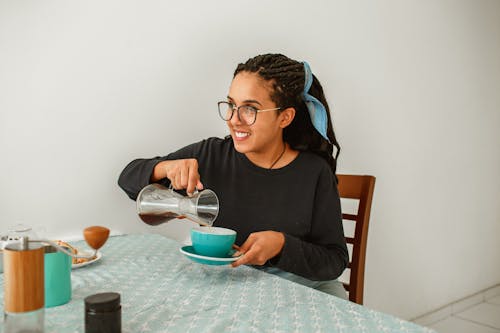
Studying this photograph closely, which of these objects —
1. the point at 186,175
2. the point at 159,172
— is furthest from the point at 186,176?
the point at 159,172

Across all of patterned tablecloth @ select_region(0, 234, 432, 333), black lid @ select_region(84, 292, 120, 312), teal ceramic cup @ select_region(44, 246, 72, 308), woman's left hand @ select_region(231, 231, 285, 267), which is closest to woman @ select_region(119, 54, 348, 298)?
woman's left hand @ select_region(231, 231, 285, 267)

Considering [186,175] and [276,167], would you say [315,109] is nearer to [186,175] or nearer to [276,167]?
[276,167]

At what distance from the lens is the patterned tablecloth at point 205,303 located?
0.68 m

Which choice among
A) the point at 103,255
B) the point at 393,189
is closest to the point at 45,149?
the point at 103,255

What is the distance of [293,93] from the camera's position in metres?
1.27

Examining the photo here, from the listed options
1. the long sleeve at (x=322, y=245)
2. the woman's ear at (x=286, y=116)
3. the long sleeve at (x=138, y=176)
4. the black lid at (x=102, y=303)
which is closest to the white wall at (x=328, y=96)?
the long sleeve at (x=138, y=176)

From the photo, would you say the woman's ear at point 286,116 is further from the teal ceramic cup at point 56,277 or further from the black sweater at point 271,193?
the teal ceramic cup at point 56,277

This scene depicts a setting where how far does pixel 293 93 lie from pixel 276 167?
211 mm

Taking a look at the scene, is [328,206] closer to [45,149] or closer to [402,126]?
[45,149]

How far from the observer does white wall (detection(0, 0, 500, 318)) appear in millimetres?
1236

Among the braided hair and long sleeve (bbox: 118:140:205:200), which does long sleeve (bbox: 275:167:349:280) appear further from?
long sleeve (bbox: 118:140:205:200)

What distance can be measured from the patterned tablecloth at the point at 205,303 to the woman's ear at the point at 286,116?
18.2 inches

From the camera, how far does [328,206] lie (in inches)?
49.8

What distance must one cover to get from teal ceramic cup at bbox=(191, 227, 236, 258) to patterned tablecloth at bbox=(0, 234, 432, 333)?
5 centimetres
